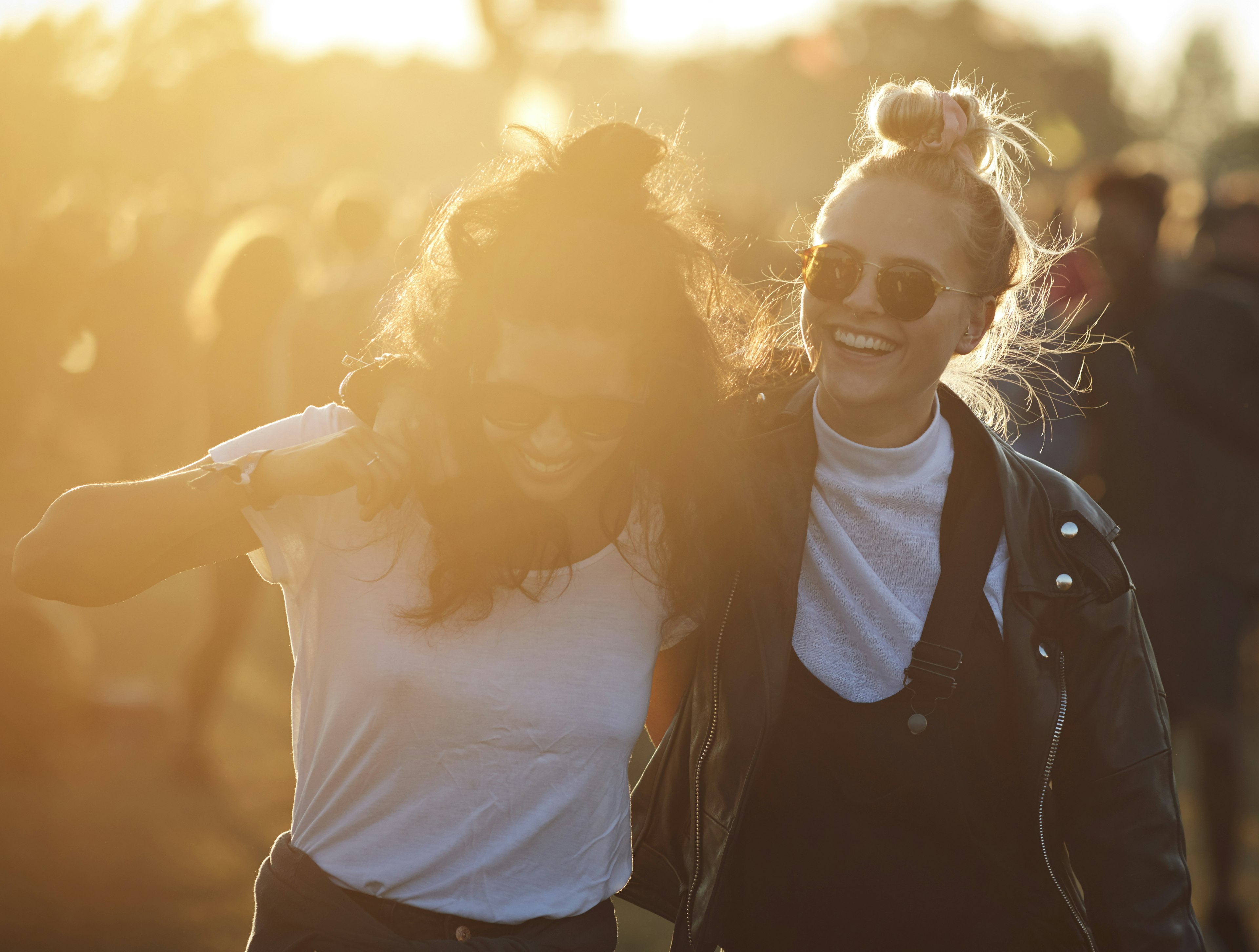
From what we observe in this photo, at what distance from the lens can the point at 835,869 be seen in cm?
256

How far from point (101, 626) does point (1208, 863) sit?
6.47m

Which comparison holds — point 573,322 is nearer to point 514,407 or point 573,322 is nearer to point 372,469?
point 514,407

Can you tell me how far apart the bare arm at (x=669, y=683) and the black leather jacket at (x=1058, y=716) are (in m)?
0.05

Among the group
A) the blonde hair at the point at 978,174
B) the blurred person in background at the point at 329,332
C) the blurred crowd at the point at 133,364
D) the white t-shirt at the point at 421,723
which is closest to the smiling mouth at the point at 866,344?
the blonde hair at the point at 978,174

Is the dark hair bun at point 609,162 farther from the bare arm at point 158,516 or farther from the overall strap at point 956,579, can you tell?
the overall strap at point 956,579

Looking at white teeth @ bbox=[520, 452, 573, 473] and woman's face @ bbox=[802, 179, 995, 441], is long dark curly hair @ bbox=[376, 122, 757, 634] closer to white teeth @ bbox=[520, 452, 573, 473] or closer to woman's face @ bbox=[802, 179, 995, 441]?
white teeth @ bbox=[520, 452, 573, 473]

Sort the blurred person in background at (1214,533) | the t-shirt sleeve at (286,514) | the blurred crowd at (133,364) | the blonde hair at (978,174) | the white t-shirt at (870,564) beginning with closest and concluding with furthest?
1. the t-shirt sleeve at (286,514)
2. the white t-shirt at (870,564)
3. the blonde hair at (978,174)
4. the blurred person in background at (1214,533)
5. the blurred crowd at (133,364)

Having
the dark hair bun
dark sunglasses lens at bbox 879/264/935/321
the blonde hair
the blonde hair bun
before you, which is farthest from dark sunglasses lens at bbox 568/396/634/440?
the blonde hair bun

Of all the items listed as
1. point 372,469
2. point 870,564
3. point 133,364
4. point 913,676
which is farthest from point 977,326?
point 133,364

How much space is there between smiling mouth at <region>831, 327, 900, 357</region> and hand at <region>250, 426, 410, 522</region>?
111cm

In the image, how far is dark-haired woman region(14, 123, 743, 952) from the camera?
6.77 feet

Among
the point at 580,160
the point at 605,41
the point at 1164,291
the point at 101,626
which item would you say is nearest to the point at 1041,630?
the point at 580,160

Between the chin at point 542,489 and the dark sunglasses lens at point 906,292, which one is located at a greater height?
the dark sunglasses lens at point 906,292

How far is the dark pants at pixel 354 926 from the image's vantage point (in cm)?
204
